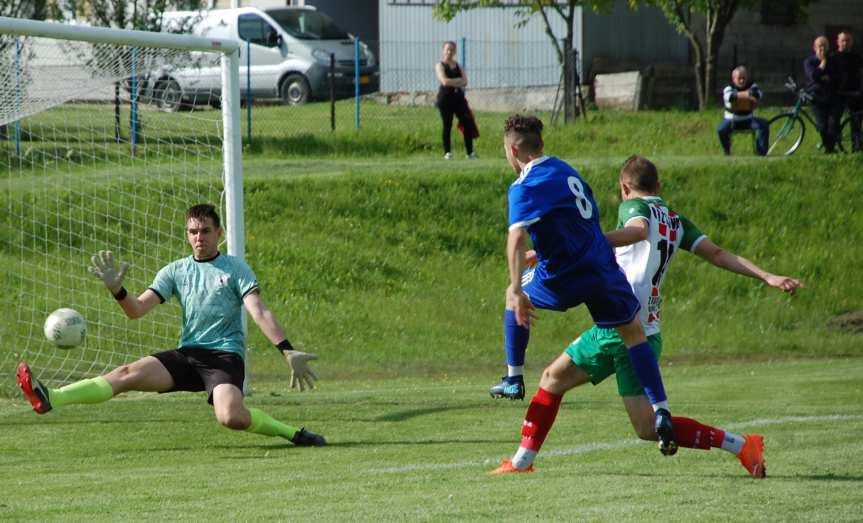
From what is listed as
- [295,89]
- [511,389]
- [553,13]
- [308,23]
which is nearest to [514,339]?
[511,389]

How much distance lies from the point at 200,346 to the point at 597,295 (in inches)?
113

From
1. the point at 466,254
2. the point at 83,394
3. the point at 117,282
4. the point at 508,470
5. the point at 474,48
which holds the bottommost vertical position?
the point at 466,254

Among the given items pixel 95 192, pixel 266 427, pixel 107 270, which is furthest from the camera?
pixel 95 192

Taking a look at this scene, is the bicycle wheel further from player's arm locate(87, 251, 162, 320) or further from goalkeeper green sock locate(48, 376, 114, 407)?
goalkeeper green sock locate(48, 376, 114, 407)

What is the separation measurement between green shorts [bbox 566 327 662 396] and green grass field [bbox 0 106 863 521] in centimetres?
49

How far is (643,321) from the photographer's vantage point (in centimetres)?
700

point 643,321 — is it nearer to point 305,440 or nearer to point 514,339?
point 514,339

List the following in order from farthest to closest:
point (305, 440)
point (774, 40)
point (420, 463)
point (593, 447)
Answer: point (774, 40) → point (305, 440) → point (593, 447) → point (420, 463)

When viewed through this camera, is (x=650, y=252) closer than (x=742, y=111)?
Yes

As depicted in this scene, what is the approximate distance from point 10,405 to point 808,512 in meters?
7.38

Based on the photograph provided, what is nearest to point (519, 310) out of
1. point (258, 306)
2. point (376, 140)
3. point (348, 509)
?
point (348, 509)

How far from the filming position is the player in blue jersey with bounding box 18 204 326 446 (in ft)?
27.2

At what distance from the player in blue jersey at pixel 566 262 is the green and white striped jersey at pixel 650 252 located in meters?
0.19

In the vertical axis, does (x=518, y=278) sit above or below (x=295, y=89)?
below
